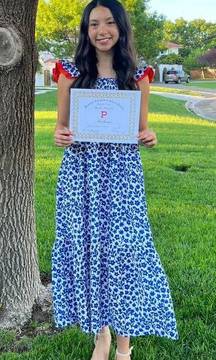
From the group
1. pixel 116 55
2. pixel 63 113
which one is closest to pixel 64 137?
pixel 63 113

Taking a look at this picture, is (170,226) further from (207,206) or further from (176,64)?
(176,64)

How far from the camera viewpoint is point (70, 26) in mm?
36062

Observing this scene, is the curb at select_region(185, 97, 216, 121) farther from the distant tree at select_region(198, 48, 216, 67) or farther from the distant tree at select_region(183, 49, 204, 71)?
the distant tree at select_region(198, 48, 216, 67)

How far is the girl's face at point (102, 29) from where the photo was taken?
2.52 m

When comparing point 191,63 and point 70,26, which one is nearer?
point 70,26

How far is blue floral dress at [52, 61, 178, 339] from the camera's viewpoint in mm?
2578

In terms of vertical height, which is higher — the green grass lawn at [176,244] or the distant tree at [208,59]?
the green grass lawn at [176,244]

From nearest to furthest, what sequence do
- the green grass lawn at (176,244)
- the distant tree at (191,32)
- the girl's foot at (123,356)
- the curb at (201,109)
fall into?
1. the girl's foot at (123,356)
2. the green grass lawn at (176,244)
3. the curb at (201,109)
4. the distant tree at (191,32)

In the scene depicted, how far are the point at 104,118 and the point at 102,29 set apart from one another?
379 mm

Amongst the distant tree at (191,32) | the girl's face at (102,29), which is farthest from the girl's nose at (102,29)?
the distant tree at (191,32)

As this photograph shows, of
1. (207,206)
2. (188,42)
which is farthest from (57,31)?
(188,42)

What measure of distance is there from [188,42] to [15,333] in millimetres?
89603

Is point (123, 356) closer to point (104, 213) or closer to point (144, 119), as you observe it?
point (104, 213)

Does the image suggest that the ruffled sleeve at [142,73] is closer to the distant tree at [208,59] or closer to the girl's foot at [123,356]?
the girl's foot at [123,356]
